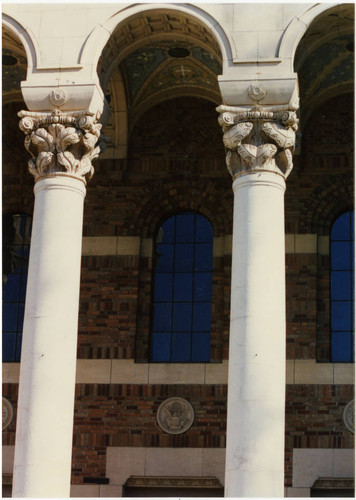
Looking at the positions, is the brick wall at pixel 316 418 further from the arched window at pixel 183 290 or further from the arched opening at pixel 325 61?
the arched opening at pixel 325 61

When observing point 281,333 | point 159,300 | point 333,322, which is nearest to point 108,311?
point 159,300

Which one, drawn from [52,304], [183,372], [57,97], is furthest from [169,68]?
[52,304]

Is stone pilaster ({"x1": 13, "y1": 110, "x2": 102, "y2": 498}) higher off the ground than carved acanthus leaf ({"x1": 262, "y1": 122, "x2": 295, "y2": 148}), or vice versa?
carved acanthus leaf ({"x1": 262, "y1": 122, "x2": 295, "y2": 148})

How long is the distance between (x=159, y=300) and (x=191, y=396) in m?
2.00

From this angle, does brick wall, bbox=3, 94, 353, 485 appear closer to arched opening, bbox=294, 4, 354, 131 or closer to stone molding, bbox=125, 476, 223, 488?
arched opening, bbox=294, 4, 354, 131

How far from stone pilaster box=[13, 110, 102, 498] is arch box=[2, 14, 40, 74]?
886 mm

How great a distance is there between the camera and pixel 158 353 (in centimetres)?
A: 2009

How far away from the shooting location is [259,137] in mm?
16031

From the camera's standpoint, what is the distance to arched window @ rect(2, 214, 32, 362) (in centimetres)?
2062

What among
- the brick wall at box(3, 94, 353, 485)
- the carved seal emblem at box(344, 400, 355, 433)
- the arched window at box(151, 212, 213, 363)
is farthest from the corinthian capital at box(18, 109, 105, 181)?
the carved seal emblem at box(344, 400, 355, 433)

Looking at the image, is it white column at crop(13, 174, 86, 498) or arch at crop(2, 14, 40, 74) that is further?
arch at crop(2, 14, 40, 74)

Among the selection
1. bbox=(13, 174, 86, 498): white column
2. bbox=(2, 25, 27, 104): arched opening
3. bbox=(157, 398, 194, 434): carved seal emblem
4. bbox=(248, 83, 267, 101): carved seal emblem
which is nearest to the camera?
bbox=(13, 174, 86, 498): white column

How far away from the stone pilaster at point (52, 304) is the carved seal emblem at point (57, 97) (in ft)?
0.51

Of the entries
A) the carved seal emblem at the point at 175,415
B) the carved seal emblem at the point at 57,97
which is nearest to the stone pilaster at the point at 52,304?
the carved seal emblem at the point at 57,97
